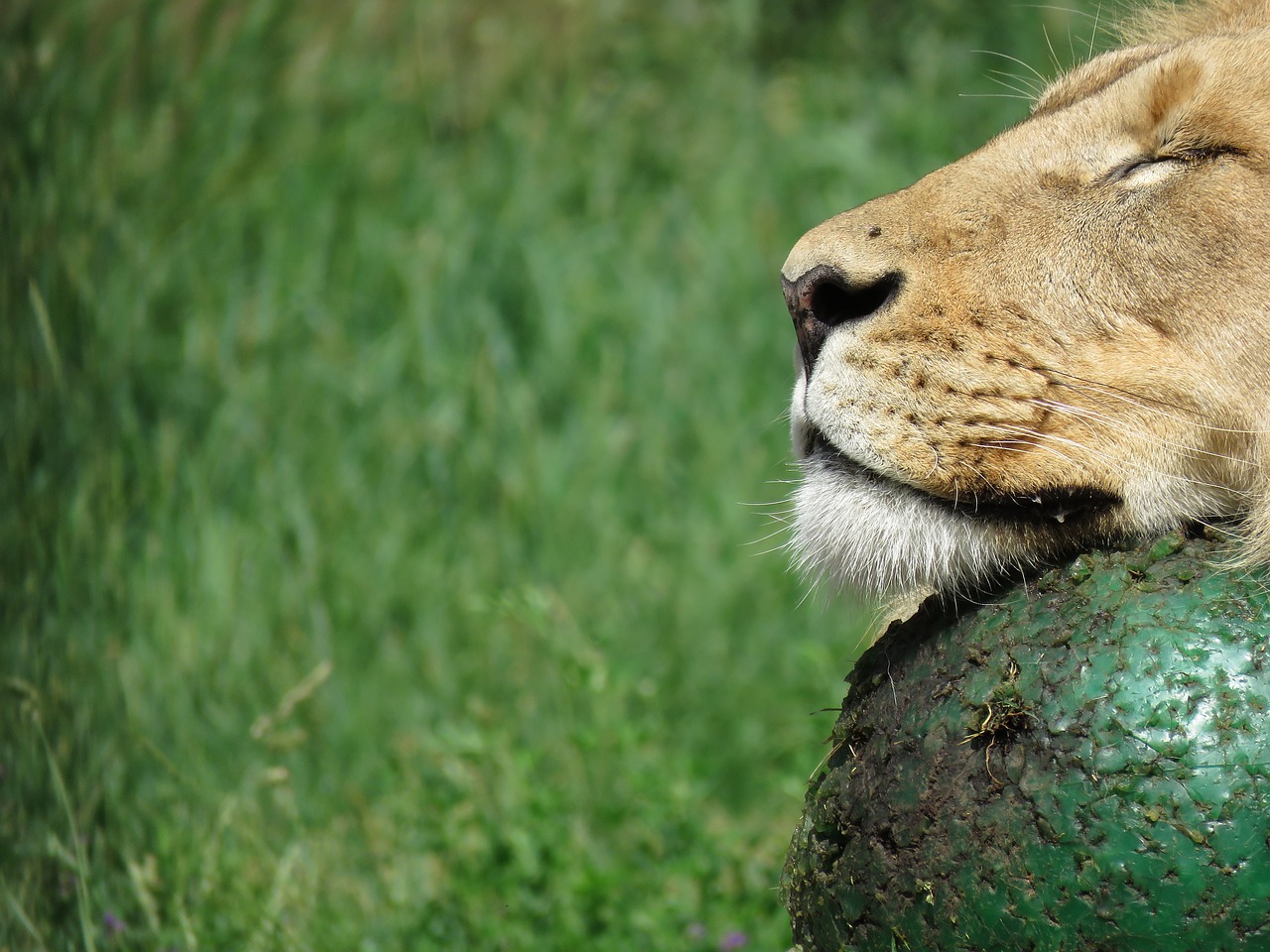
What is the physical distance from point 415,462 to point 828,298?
8.96 ft

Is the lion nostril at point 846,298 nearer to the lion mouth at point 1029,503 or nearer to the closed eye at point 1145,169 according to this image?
the lion mouth at point 1029,503

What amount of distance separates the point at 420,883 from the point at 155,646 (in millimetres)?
1053

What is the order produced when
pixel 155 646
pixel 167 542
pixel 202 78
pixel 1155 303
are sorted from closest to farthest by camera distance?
pixel 1155 303 < pixel 155 646 < pixel 167 542 < pixel 202 78

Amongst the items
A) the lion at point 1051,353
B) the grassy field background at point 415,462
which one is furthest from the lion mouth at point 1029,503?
the grassy field background at point 415,462

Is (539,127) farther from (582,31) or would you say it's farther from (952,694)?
(952,694)

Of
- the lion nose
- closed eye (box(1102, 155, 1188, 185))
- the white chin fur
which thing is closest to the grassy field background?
the white chin fur

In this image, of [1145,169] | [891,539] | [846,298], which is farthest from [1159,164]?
[891,539]

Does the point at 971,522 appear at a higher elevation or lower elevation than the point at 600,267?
higher

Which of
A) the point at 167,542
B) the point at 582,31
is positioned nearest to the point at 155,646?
the point at 167,542

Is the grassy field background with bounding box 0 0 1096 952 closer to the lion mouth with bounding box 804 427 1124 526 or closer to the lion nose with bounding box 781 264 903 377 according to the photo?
the lion mouth with bounding box 804 427 1124 526

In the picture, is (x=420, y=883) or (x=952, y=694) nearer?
(x=952, y=694)

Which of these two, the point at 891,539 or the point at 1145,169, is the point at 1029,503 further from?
the point at 1145,169

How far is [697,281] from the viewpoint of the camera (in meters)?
5.74

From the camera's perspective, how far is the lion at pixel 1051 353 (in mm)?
2186
